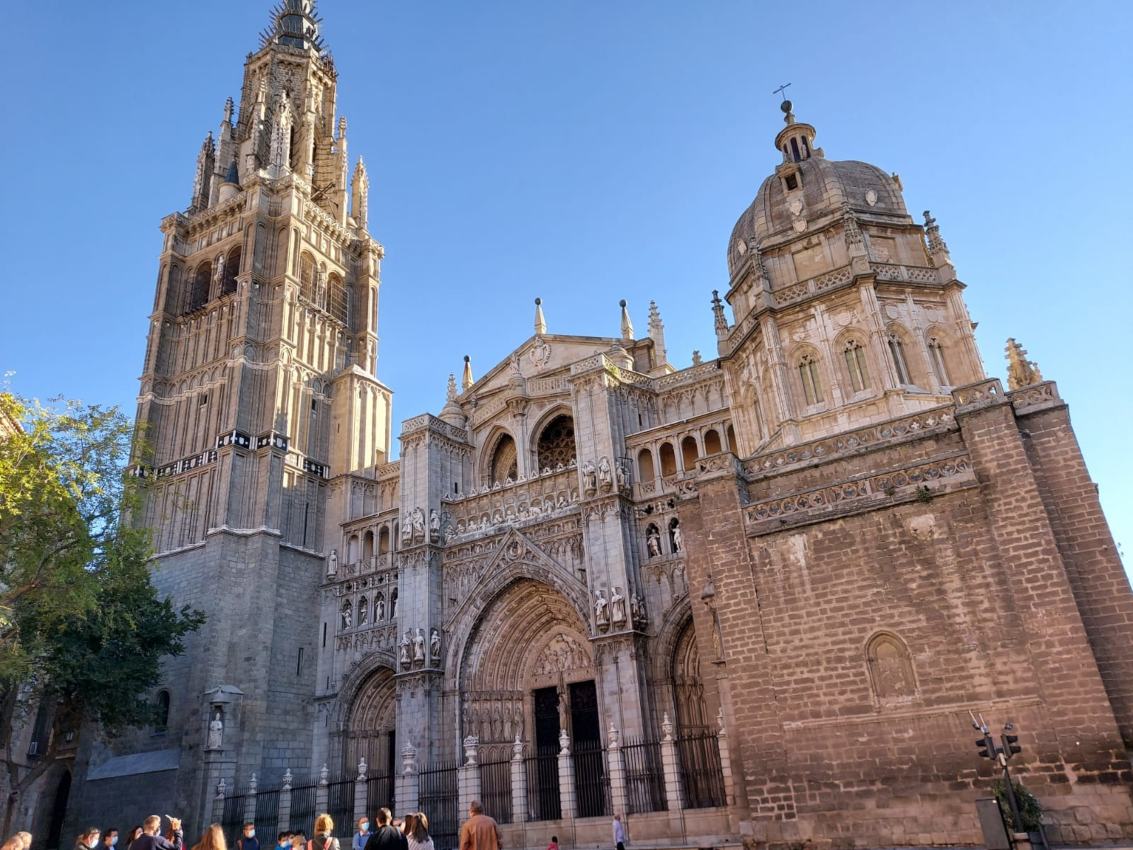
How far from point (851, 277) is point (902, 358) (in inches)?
96.6

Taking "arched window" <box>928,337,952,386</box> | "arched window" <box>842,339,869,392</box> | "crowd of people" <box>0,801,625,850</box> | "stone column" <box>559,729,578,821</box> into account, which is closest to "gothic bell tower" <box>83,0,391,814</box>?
"stone column" <box>559,729,578,821</box>

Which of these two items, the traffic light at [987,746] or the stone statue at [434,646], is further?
the stone statue at [434,646]

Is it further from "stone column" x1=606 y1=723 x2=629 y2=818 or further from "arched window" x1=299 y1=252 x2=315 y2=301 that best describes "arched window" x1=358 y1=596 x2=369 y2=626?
"arched window" x1=299 y1=252 x2=315 y2=301

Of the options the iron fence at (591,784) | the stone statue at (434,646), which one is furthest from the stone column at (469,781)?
the stone statue at (434,646)

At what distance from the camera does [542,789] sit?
21.7m

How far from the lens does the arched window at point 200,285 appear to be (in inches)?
1353

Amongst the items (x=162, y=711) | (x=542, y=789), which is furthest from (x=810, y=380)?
(x=162, y=711)

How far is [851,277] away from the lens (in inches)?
816

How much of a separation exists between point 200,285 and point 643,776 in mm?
27426

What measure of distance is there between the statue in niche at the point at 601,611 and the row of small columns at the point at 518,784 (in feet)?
8.77

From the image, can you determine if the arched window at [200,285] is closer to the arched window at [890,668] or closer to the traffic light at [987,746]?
the arched window at [890,668]

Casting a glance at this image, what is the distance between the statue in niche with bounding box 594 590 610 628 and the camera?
68.7ft

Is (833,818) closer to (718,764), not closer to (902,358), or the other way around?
(718,764)

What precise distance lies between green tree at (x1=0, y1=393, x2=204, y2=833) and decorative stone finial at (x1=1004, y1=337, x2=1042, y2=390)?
1885 centimetres
